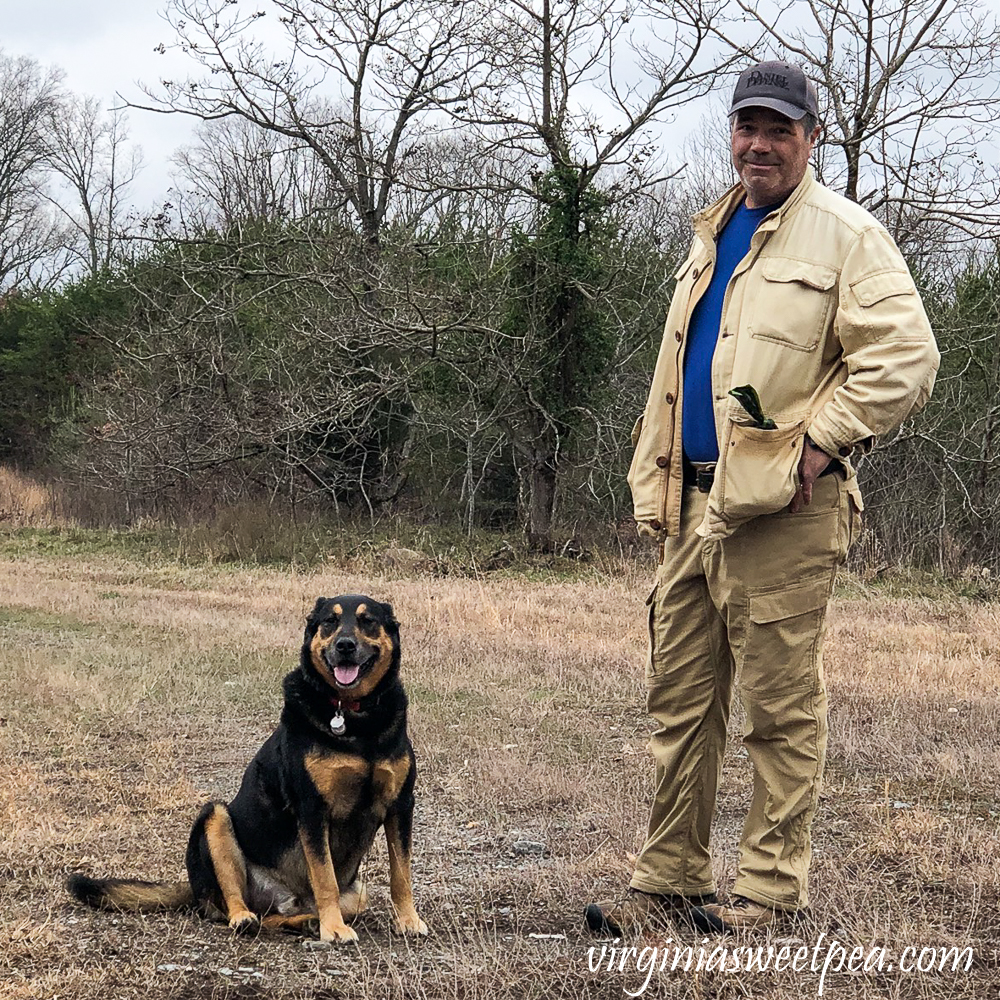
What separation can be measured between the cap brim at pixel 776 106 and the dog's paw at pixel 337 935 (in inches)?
109

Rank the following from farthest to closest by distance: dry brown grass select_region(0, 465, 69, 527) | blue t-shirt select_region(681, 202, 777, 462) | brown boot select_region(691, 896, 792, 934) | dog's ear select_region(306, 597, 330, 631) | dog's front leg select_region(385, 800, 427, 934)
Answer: dry brown grass select_region(0, 465, 69, 527), dog's ear select_region(306, 597, 330, 631), dog's front leg select_region(385, 800, 427, 934), blue t-shirt select_region(681, 202, 777, 462), brown boot select_region(691, 896, 792, 934)

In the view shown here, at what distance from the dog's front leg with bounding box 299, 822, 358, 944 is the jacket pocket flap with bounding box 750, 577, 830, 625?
1.53 metres

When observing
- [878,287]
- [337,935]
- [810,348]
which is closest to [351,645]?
[337,935]

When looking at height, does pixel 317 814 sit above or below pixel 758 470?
below

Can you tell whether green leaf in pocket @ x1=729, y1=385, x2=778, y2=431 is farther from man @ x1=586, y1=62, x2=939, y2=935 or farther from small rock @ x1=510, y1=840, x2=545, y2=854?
small rock @ x1=510, y1=840, x2=545, y2=854

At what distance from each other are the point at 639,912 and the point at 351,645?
1244mm

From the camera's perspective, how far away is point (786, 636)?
11.6ft

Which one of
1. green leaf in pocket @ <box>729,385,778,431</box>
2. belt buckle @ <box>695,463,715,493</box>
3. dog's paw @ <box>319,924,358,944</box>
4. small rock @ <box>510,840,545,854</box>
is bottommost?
dog's paw @ <box>319,924,358,944</box>

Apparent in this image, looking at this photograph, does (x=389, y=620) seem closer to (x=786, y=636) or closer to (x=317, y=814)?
(x=317, y=814)

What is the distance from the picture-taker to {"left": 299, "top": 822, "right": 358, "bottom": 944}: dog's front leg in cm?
383

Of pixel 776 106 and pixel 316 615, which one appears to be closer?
pixel 776 106

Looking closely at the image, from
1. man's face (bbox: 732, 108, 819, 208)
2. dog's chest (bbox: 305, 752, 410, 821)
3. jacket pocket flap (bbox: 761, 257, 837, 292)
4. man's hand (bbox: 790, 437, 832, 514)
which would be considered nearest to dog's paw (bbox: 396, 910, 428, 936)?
dog's chest (bbox: 305, 752, 410, 821)

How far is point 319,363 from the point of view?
17.9m

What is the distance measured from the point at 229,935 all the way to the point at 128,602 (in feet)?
30.2
